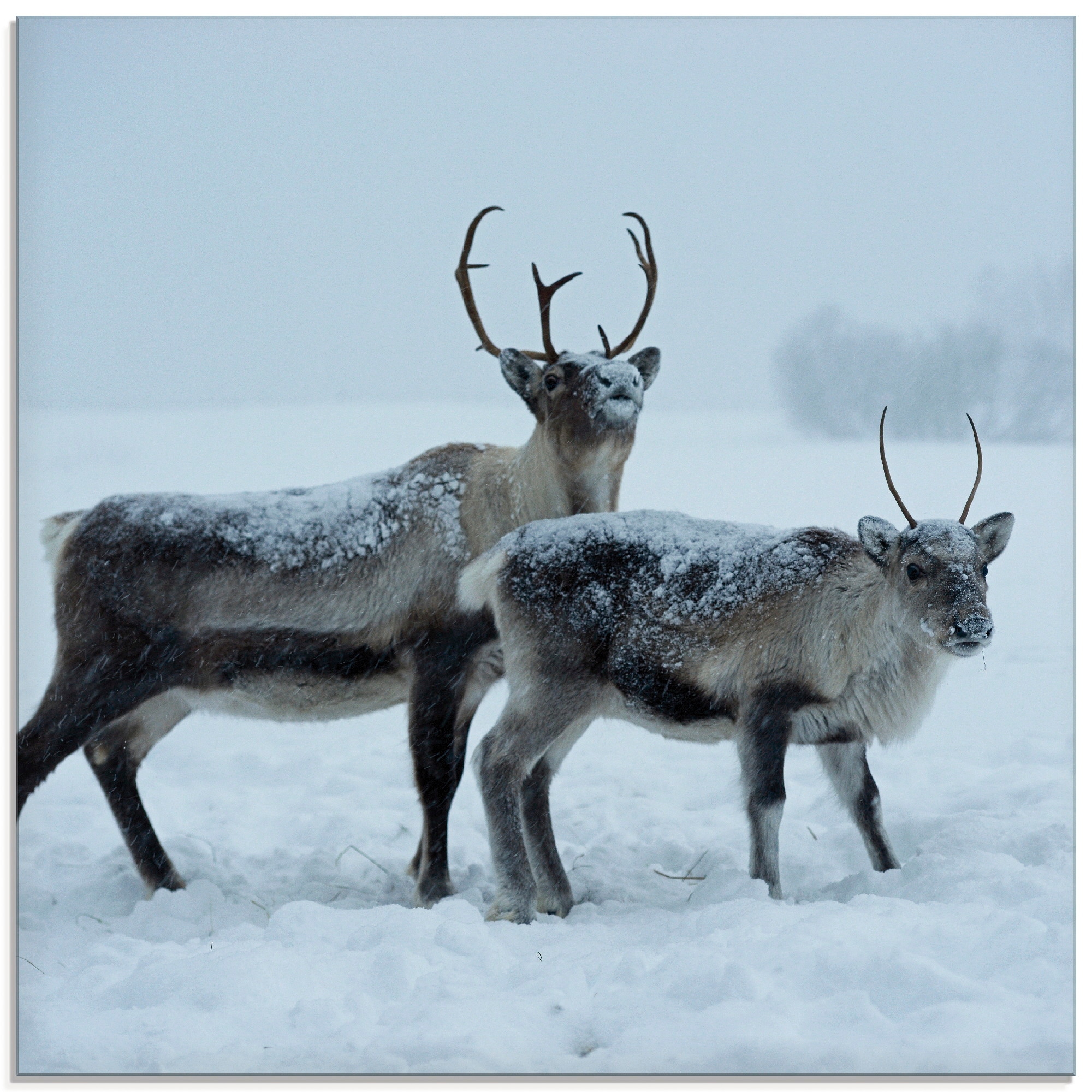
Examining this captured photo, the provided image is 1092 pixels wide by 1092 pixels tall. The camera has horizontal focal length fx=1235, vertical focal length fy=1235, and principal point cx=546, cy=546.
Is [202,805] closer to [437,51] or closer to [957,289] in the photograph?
[437,51]

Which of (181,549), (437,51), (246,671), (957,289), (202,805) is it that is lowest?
(202,805)

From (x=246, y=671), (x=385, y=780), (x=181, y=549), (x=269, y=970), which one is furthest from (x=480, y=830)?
(x=269, y=970)

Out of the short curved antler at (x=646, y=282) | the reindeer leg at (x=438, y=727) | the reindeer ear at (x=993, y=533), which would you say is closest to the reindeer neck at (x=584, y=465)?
the short curved antler at (x=646, y=282)

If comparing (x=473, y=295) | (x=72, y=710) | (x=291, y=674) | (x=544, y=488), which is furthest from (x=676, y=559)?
(x=72, y=710)

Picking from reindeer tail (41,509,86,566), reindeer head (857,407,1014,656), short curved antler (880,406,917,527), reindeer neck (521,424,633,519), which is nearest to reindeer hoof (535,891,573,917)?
reindeer neck (521,424,633,519)

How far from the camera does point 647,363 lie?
5840 mm

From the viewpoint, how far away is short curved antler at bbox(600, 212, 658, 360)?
5859 mm

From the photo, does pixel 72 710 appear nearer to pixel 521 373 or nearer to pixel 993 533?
pixel 521 373

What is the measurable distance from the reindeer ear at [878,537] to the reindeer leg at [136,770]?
324 cm

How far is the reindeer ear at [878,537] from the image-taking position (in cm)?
473

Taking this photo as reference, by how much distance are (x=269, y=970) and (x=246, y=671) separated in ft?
6.05

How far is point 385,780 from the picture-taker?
728cm

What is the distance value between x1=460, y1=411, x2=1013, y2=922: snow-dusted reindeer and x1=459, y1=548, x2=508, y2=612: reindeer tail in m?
0.02

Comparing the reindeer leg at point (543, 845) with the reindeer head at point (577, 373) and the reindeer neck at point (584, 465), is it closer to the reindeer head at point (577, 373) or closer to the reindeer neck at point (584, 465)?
the reindeer neck at point (584, 465)
